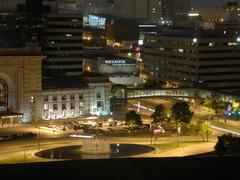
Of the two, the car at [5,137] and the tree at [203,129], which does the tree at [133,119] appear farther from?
the car at [5,137]

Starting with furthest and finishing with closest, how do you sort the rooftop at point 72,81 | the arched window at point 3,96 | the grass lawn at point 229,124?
the rooftop at point 72,81, the arched window at point 3,96, the grass lawn at point 229,124

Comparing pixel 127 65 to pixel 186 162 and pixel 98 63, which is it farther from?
pixel 186 162

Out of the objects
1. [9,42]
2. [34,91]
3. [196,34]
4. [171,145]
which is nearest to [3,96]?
[34,91]

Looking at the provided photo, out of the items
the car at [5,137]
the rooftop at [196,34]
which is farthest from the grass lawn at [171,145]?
the rooftop at [196,34]

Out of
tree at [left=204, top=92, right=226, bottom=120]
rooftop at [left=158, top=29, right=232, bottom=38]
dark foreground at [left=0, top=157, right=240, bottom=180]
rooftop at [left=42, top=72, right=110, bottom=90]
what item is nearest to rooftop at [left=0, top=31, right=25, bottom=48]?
rooftop at [left=42, top=72, right=110, bottom=90]

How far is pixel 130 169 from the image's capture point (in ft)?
76.0

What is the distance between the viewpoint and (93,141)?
182 ft

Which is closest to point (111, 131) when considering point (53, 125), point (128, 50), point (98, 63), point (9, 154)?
point (53, 125)

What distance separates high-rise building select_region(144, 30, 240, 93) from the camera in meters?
99.6

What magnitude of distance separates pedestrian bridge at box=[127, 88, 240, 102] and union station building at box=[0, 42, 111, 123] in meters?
13.4

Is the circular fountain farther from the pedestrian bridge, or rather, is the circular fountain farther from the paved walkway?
the pedestrian bridge

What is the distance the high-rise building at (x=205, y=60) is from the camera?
327 feet

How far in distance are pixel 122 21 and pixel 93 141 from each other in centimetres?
12800

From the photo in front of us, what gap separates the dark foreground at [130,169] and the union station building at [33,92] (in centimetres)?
4695
